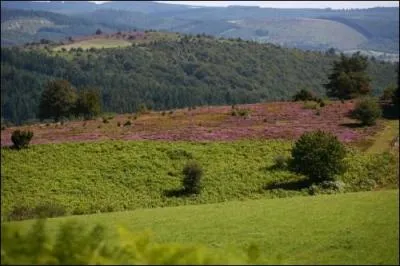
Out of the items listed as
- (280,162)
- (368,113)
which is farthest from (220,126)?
(280,162)

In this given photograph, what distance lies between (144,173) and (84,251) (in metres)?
34.3

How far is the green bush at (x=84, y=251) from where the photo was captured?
34.7ft

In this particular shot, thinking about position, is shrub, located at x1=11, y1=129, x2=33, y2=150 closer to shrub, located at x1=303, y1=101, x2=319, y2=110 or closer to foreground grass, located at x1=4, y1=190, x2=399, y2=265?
foreground grass, located at x1=4, y1=190, x2=399, y2=265

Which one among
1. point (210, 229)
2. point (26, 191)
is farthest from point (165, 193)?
point (210, 229)

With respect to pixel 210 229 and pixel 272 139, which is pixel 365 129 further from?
pixel 210 229

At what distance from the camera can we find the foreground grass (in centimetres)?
1730

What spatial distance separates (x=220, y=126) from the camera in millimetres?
60875

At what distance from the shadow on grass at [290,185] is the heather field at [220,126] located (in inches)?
501

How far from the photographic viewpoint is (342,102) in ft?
236

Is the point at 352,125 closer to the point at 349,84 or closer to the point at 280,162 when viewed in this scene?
the point at 280,162

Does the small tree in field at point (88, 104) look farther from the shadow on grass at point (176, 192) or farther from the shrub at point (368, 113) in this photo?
the shadow on grass at point (176, 192)

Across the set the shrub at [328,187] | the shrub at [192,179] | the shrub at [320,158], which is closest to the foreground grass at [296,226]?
the shrub at [328,187]

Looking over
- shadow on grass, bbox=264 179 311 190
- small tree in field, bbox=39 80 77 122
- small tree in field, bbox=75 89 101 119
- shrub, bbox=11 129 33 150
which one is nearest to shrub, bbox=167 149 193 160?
shadow on grass, bbox=264 179 311 190

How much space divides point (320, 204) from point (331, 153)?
47.7 feet
